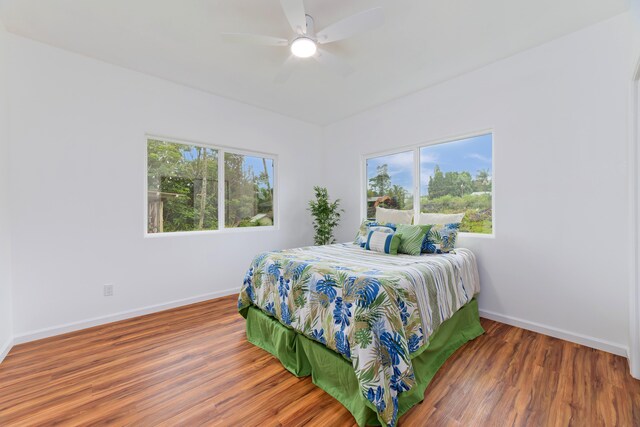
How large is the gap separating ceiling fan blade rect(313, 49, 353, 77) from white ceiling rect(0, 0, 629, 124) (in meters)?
0.24

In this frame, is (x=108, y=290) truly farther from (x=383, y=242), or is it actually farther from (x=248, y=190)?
(x=383, y=242)

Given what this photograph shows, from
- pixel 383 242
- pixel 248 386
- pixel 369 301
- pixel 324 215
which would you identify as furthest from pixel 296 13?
pixel 324 215

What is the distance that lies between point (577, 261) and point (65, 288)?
4.57 meters

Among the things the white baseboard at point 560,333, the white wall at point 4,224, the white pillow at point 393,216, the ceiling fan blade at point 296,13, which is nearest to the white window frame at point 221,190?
the white wall at point 4,224

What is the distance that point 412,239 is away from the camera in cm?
262

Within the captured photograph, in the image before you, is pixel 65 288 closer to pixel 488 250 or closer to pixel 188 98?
pixel 188 98

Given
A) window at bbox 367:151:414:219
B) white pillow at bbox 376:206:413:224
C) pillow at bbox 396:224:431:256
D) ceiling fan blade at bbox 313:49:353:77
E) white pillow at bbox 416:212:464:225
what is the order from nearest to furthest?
ceiling fan blade at bbox 313:49:353:77, pillow at bbox 396:224:431:256, white pillow at bbox 416:212:464:225, white pillow at bbox 376:206:413:224, window at bbox 367:151:414:219

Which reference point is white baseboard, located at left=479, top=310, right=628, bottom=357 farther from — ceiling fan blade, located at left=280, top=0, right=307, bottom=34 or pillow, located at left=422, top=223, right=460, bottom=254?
ceiling fan blade, located at left=280, top=0, right=307, bottom=34

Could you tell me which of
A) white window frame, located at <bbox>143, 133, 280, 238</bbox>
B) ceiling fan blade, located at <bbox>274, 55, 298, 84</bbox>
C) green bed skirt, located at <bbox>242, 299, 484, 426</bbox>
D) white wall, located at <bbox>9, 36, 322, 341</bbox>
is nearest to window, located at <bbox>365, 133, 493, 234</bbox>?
green bed skirt, located at <bbox>242, 299, 484, 426</bbox>

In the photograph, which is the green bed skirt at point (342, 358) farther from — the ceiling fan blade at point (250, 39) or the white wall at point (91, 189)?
the ceiling fan blade at point (250, 39)

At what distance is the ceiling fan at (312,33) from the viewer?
1.69m

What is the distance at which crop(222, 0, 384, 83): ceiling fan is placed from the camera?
5.54 ft

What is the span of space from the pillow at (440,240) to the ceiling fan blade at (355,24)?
1.85 m

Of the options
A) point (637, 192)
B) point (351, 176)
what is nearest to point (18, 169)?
point (351, 176)
